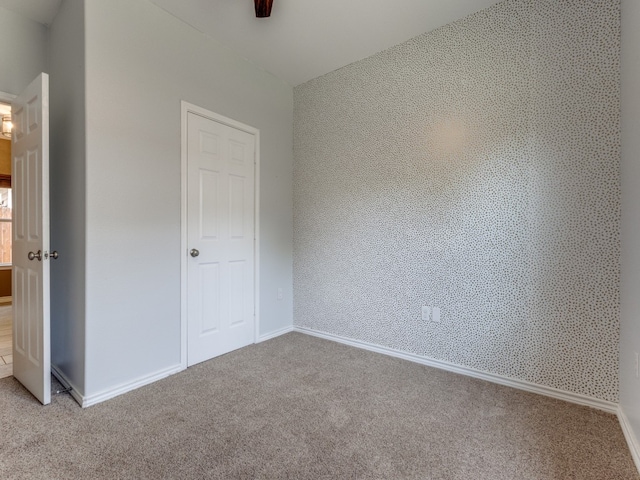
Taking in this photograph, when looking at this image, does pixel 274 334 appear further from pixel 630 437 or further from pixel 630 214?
pixel 630 214

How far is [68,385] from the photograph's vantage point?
216cm

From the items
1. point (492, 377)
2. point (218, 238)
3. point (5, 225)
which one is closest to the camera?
point (492, 377)

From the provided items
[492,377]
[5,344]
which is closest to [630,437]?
[492,377]

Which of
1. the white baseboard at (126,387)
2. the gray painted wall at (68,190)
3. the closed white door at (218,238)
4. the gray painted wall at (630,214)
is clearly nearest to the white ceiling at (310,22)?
the gray painted wall at (68,190)

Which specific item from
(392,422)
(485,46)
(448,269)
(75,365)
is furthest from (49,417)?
(485,46)

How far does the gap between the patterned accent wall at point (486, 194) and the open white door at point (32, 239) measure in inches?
87.6

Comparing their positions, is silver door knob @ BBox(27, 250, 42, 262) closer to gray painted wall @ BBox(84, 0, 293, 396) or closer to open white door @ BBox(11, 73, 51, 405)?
open white door @ BBox(11, 73, 51, 405)

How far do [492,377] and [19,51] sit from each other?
441 cm

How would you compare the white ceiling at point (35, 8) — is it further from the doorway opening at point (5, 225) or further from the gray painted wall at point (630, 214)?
the gray painted wall at point (630, 214)

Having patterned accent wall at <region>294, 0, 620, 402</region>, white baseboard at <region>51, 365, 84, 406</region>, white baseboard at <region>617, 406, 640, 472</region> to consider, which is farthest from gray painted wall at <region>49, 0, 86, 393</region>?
white baseboard at <region>617, 406, 640, 472</region>

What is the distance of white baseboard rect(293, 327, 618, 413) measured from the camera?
1.98m

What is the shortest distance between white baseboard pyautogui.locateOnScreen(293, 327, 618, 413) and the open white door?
230cm

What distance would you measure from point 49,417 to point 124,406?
38 centimetres

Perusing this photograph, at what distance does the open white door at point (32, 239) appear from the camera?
75.6 inches
